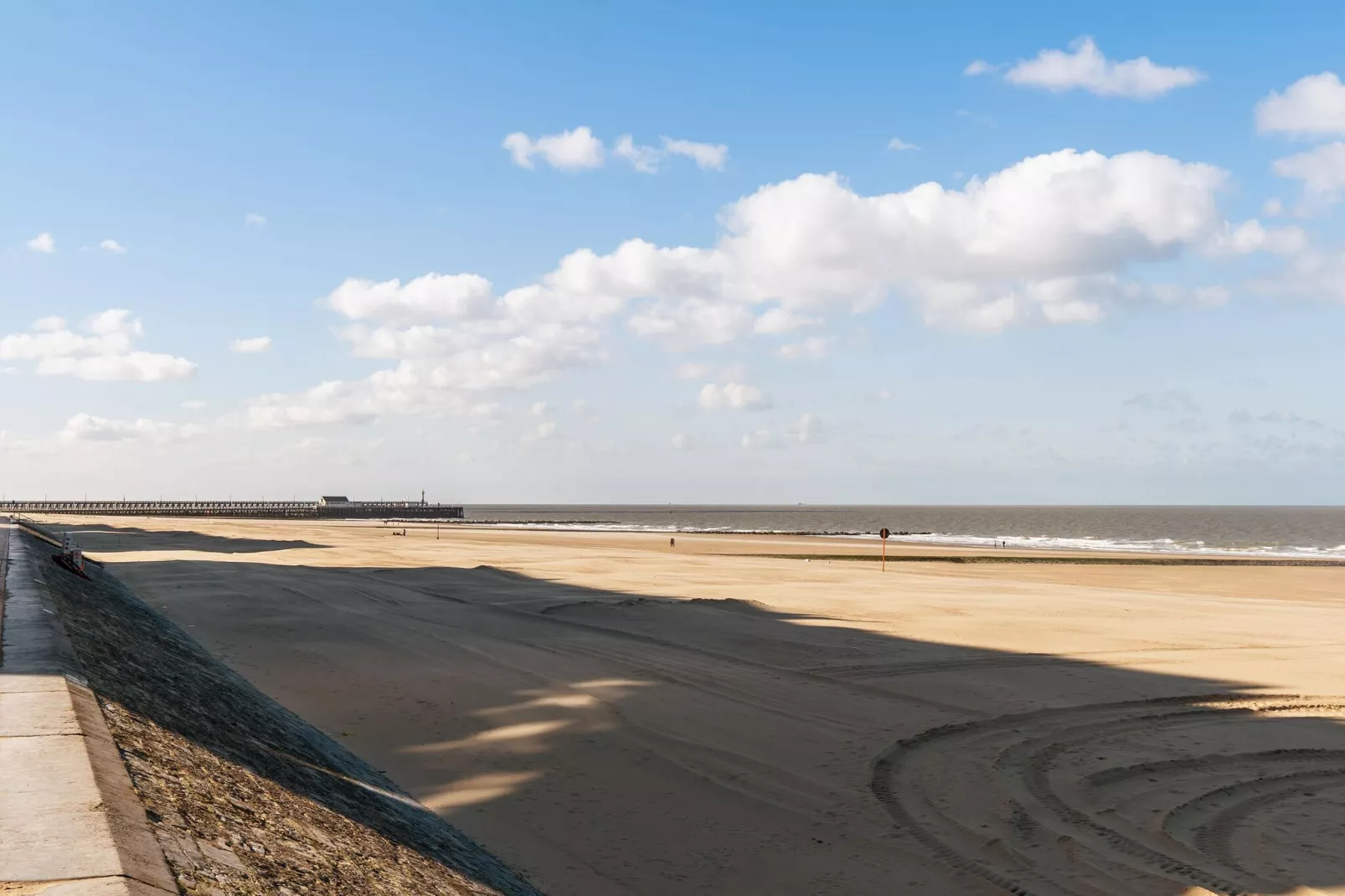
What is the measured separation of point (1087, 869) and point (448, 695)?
24.8 ft

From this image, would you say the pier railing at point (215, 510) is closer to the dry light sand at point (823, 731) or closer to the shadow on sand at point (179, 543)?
the shadow on sand at point (179, 543)

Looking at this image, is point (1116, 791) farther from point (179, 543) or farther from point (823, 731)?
point (179, 543)

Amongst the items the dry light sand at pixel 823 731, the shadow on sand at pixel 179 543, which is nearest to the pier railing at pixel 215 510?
the shadow on sand at pixel 179 543

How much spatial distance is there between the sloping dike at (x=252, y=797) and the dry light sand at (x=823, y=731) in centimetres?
81

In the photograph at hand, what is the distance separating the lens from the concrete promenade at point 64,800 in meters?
2.98

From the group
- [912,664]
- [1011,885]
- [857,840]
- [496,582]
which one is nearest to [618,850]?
[857,840]

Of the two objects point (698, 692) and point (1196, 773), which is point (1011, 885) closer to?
point (1196, 773)

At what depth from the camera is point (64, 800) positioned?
3666mm

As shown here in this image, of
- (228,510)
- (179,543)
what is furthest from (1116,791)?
(228,510)

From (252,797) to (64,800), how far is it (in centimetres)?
141

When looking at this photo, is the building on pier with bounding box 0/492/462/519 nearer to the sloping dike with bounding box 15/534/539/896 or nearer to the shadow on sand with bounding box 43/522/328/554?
the shadow on sand with bounding box 43/522/328/554

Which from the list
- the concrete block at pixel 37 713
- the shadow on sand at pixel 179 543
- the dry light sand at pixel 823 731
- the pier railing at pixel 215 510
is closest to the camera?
the concrete block at pixel 37 713

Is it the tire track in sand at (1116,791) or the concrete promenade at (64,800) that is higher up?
the concrete promenade at (64,800)

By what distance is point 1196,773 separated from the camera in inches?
370
